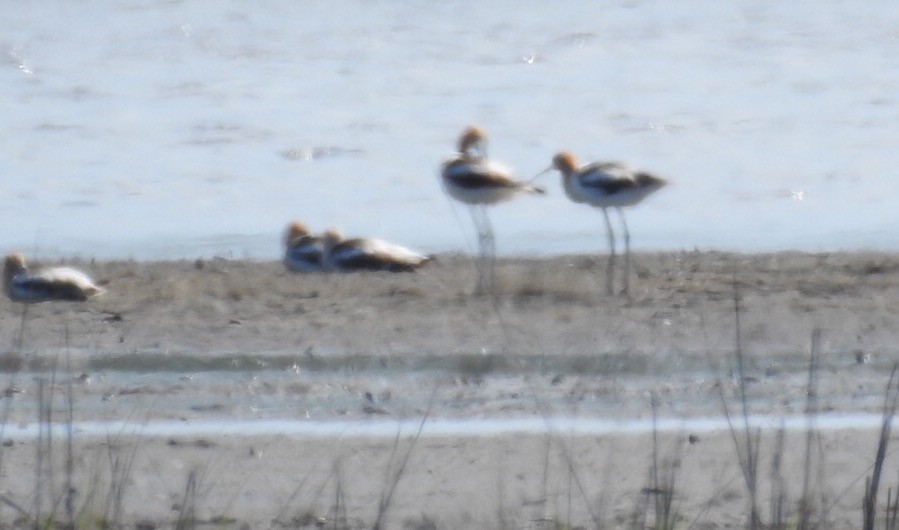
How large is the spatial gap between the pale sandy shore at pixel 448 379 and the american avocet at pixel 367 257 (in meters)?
0.10

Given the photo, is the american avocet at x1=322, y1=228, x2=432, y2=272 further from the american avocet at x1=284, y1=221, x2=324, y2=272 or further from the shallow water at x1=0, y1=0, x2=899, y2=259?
the shallow water at x1=0, y1=0, x2=899, y2=259

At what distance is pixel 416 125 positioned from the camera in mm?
26297

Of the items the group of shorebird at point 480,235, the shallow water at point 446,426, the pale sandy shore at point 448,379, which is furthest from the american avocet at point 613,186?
the shallow water at point 446,426

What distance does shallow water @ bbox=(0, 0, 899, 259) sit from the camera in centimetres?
1766

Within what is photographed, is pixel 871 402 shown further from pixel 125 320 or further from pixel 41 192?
pixel 41 192

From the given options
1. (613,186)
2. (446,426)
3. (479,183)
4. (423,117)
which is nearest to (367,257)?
(479,183)

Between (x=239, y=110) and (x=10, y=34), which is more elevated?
(x=10, y=34)

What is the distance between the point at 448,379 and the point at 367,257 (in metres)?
3.58

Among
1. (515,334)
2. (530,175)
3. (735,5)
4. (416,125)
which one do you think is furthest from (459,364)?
(735,5)

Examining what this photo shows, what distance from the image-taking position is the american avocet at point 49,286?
1225 centimetres

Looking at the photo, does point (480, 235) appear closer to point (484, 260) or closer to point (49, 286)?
point (484, 260)

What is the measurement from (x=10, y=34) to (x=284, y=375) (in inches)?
1057

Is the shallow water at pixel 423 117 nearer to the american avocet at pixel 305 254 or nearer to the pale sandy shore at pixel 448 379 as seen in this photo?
the american avocet at pixel 305 254

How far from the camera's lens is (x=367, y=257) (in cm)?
1357
